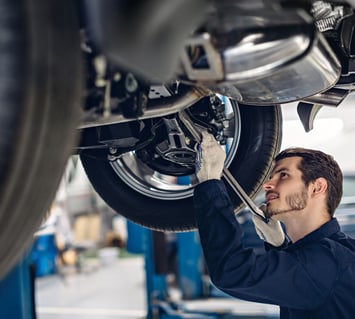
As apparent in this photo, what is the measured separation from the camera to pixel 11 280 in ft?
8.43

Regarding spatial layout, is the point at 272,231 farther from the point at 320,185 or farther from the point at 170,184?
the point at 170,184

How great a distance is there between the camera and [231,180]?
1.77m

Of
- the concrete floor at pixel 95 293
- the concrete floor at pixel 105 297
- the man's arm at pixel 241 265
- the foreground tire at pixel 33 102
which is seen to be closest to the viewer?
the foreground tire at pixel 33 102

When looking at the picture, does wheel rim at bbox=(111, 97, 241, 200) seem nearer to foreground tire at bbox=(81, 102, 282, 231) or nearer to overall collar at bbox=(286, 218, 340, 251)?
foreground tire at bbox=(81, 102, 282, 231)

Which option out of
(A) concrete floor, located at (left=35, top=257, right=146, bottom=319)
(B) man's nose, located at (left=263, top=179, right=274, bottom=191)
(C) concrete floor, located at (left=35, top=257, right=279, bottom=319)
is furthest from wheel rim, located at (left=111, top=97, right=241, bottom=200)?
(A) concrete floor, located at (left=35, top=257, right=146, bottom=319)

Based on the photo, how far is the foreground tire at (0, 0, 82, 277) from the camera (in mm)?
830

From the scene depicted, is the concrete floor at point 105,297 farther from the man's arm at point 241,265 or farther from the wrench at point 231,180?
the man's arm at point 241,265

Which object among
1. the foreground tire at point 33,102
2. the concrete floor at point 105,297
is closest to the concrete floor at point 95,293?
the concrete floor at point 105,297

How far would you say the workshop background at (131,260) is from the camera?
10.7ft

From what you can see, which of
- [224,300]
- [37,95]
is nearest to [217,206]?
[37,95]

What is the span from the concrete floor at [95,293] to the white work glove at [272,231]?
125 inches

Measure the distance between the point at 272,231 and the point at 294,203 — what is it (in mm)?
200

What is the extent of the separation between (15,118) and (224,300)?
3696mm

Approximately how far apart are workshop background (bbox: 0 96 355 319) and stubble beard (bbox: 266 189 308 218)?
28 cm
